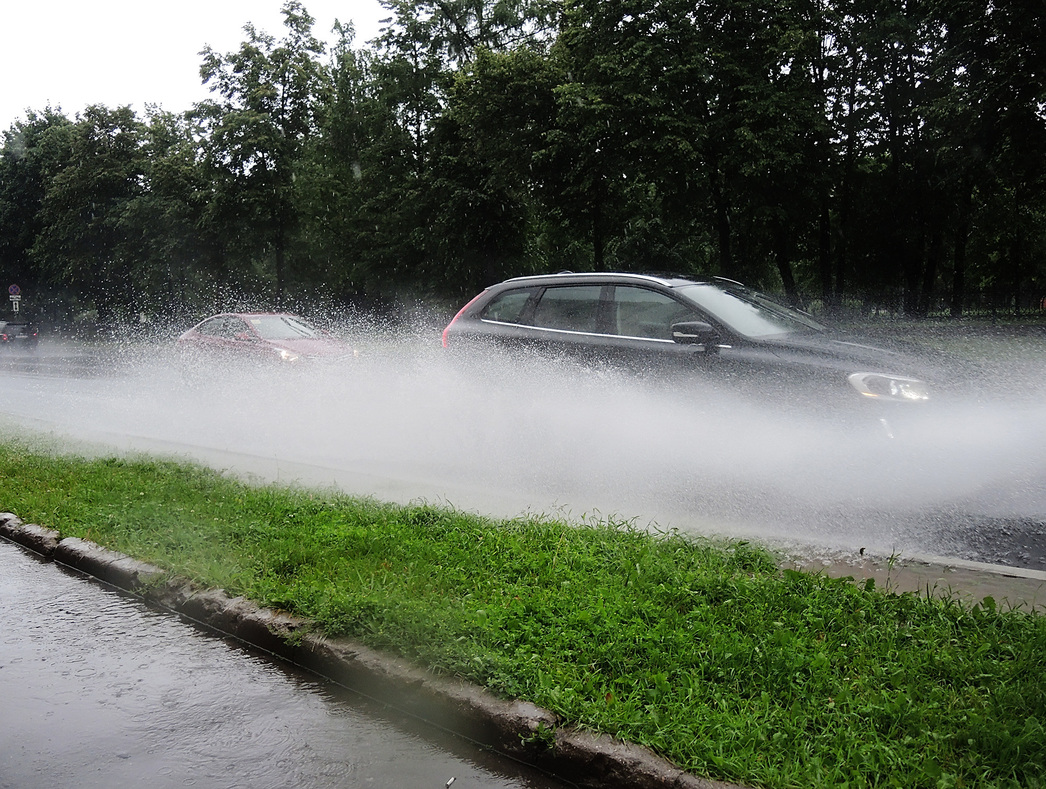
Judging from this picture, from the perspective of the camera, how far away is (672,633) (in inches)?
147

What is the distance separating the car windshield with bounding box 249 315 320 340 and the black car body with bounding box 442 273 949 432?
7411 millimetres

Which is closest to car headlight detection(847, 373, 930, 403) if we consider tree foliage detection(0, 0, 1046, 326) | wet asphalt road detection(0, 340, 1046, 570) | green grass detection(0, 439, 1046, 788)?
wet asphalt road detection(0, 340, 1046, 570)

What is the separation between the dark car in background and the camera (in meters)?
38.9

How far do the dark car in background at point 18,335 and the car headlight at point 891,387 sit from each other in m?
40.7

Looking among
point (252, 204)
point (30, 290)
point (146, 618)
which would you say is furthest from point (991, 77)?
point (30, 290)

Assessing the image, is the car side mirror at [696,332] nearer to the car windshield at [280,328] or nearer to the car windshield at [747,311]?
the car windshield at [747,311]

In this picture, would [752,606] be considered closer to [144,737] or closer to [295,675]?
[295,675]

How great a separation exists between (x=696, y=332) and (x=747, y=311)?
753 mm

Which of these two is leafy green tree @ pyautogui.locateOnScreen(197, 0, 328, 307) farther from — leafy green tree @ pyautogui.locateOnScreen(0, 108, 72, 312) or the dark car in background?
leafy green tree @ pyautogui.locateOnScreen(0, 108, 72, 312)

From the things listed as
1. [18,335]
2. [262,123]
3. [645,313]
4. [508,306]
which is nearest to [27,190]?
[18,335]

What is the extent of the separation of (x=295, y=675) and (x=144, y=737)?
74 cm

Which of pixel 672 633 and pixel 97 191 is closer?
pixel 672 633

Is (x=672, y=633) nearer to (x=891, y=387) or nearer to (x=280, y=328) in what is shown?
(x=891, y=387)

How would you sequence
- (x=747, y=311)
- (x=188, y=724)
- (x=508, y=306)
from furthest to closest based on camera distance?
(x=508, y=306) < (x=747, y=311) < (x=188, y=724)
